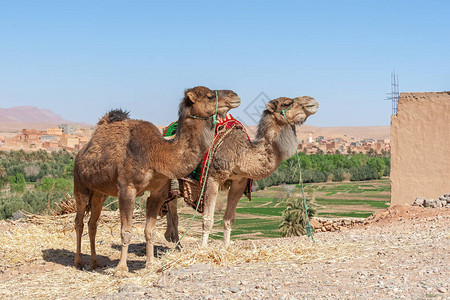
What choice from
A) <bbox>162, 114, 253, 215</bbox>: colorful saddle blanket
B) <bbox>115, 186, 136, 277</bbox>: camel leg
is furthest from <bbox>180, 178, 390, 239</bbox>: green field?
<bbox>115, 186, 136, 277</bbox>: camel leg

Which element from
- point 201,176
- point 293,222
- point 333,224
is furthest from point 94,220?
point 293,222

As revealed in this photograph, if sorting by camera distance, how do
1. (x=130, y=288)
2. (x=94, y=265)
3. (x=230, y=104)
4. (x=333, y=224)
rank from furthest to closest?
(x=333, y=224) < (x=94, y=265) < (x=230, y=104) < (x=130, y=288)

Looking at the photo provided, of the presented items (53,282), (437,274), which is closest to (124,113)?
(53,282)

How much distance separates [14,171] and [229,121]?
57.0 metres

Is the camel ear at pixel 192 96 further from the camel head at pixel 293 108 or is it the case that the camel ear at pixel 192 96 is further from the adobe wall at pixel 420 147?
the adobe wall at pixel 420 147

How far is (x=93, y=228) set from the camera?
29.6 ft

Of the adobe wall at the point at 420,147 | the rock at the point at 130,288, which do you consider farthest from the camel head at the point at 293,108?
the adobe wall at the point at 420,147

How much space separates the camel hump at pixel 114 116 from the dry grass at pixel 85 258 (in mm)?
2240

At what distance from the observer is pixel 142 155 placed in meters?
7.68

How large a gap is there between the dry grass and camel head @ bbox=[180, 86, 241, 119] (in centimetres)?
187

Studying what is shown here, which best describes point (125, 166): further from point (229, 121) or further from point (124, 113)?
point (229, 121)

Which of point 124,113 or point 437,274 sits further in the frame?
point 124,113

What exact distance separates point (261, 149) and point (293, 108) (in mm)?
778

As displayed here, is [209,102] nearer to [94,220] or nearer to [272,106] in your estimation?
[272,106]
